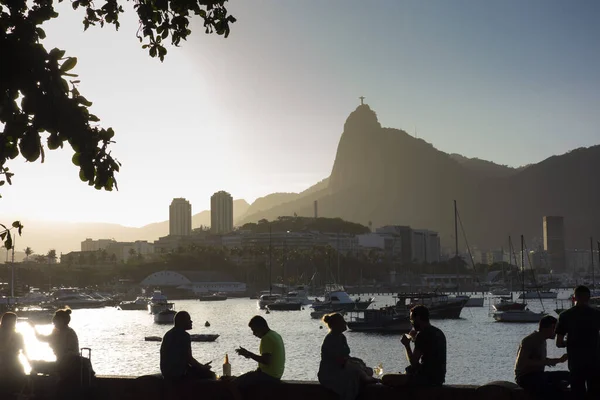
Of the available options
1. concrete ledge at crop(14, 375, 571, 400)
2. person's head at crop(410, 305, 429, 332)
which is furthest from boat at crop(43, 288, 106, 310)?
person's head at crop(410, 305, 429, 332)

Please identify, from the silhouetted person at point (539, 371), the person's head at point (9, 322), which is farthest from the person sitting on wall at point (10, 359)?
the silhouetted person at point (539, 371)

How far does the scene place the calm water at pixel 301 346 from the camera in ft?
190

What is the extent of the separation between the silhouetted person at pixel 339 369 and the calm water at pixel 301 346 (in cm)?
3948

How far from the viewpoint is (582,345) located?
12055 millimetres

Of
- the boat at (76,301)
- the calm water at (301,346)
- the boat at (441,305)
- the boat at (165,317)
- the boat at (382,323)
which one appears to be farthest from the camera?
the boat at (76,301)

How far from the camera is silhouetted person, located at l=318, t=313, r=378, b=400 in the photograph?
12.2 metres

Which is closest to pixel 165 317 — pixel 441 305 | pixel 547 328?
pixel 441 305

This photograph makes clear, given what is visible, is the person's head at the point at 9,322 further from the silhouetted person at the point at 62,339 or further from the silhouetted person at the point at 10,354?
the silhouetted person at the point at 62,339

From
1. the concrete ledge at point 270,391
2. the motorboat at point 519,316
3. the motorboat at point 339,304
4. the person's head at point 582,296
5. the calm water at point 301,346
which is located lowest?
the calm water at point 301,346

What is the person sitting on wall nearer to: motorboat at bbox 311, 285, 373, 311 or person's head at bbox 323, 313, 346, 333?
person's head at bbox 323, 313, 346, 333

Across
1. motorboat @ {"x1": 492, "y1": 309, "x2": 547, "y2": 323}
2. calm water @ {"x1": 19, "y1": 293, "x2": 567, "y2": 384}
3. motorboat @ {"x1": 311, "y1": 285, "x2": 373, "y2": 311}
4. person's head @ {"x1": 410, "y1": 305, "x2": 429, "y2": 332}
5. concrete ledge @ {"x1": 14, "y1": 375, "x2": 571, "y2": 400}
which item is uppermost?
person's head @ {"x1": 410, "y1": 305, "x2": 429, "y2": 332}

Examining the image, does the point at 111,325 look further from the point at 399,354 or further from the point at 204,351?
the point at 399,354

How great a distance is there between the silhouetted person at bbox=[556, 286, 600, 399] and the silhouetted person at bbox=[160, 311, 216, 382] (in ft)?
18.4

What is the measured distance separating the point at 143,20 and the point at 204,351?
6339cm
